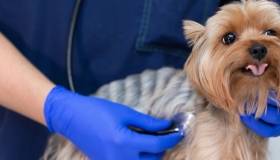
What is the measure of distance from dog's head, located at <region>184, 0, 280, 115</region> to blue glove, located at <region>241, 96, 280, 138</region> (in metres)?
0.02

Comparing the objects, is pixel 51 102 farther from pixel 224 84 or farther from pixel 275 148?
pixel 275 148

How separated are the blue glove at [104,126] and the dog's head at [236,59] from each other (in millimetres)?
127

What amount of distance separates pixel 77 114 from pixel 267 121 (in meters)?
0.39

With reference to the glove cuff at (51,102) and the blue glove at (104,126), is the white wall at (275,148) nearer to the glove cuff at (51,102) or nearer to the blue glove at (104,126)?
the blue glove at (104,126)

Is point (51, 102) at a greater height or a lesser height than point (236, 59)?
lesser

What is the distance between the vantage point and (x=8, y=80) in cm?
153

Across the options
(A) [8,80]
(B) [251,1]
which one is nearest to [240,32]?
(B) [251,1]

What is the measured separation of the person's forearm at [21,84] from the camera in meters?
1.51

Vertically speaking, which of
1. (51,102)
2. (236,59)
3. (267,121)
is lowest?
(51,102)

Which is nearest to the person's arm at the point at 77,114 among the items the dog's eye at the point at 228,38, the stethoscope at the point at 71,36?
the stethoscope at the point at 71,36

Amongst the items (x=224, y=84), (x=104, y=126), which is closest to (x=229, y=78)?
(x=224, y=84)

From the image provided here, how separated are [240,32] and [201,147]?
9.9 inches

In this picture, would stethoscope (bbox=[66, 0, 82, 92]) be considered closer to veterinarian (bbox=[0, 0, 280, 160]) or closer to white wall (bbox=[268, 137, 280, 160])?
veterinarian (bbox=[0, 0, 280, 160])

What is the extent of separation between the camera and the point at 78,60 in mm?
1651
